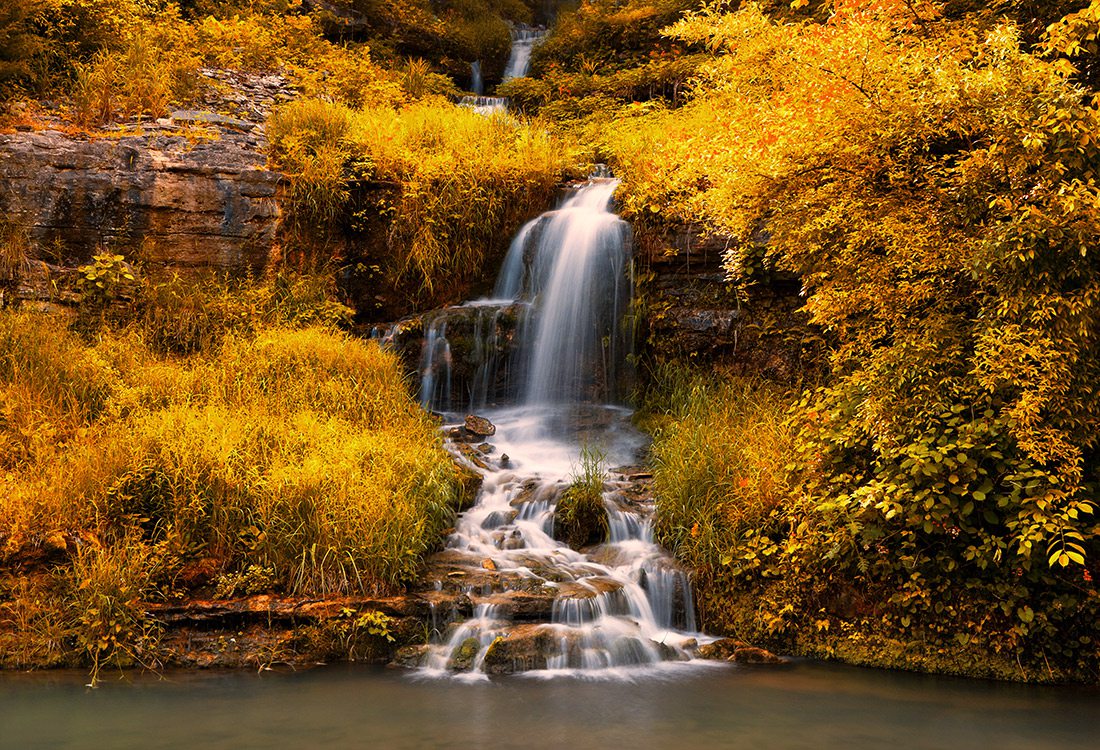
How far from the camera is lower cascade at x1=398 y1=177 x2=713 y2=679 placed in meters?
5.87

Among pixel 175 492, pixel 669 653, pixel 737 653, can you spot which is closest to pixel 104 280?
pixel 175 492

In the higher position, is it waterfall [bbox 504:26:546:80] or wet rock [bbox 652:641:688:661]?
waterfall [bbox 504:26:546:80]

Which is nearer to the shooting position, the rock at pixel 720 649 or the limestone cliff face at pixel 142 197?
the rock at pixel 720 649

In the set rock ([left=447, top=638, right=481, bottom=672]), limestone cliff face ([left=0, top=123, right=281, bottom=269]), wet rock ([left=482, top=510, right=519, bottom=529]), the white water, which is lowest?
rock ([left=447, top=638, right=481, bottom=672])

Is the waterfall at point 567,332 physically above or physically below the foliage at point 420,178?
below

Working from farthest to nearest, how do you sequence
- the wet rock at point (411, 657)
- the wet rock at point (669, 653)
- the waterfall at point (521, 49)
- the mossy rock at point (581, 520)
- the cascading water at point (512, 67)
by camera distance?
1. the waterfall at point (521, 49)
2. the cascading water at point (512, 67)
3. the mossy rock at point (581, 520)
4. the wet rock at point (669, 653)
5. the wet rock at point (411, 657)

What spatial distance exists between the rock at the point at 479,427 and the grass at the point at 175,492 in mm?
954

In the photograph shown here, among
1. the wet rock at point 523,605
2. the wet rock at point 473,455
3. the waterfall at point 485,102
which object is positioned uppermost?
the waterfall at point 485,102

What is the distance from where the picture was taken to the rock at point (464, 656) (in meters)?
5.64

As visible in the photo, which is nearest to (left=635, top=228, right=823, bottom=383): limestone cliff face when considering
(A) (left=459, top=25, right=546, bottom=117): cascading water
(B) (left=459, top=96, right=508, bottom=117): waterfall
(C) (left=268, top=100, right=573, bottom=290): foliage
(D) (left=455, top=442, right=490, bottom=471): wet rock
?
(C) (left=268, top=100, right=573, bottom=290): foliage

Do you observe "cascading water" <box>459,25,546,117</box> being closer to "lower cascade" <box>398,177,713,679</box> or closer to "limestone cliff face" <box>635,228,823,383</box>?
"lower cascade" <box>398,177,713,679</box>

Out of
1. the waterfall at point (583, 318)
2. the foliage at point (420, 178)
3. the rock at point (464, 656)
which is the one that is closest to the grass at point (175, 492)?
the rock at point (464, 656)

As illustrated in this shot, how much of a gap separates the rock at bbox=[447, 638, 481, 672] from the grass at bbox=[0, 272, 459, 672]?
2.57 feet

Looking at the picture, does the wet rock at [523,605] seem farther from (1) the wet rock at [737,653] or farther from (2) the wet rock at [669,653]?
(1) the wet rock at [737,653]
